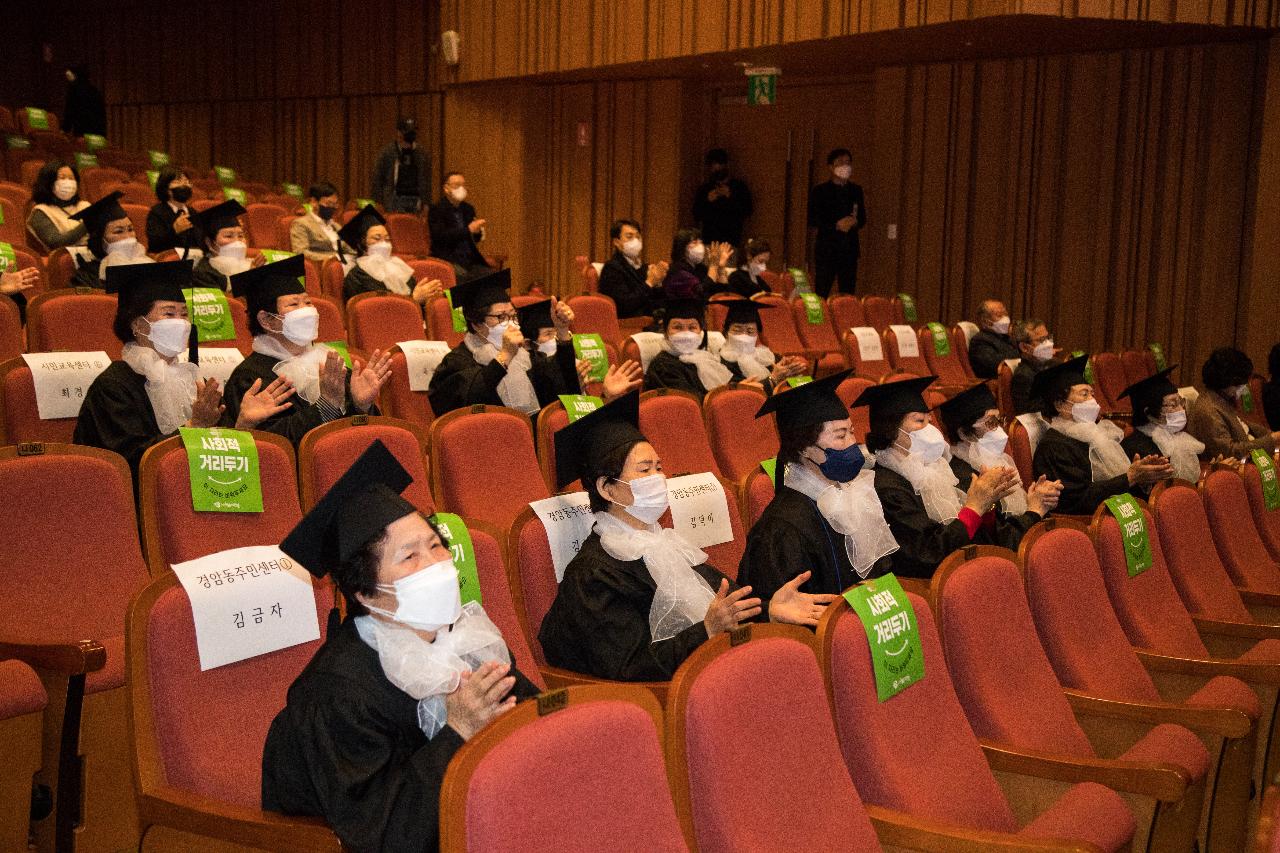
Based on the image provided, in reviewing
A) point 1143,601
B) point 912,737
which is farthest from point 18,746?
point 1143,601

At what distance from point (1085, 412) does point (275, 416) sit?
12.4 ft

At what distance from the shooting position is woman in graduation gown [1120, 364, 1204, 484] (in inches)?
249

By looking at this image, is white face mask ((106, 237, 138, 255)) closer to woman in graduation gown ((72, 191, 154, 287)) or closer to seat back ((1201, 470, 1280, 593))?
woman in graduation gown ((72, 191, 154, 287))

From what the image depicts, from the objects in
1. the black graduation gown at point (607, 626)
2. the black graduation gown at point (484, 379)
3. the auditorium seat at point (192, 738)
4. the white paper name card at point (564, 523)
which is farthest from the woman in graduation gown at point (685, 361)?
the auditorium seat at point (192, 738)

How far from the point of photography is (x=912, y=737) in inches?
106

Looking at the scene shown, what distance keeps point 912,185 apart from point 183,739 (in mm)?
10930

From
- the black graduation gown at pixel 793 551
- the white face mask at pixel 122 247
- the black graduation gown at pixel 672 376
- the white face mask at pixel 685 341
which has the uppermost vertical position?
the white face mask at pixel 122 247

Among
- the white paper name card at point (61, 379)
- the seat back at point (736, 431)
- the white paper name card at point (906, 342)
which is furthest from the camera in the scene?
the white paper name card at point (906, 342)

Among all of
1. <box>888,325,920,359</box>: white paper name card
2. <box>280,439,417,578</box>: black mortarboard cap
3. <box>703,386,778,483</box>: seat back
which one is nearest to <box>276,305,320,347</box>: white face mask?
<box>703,386,778,483</box>: seat back

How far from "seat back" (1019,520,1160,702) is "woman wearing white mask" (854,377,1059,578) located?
1.34 feet

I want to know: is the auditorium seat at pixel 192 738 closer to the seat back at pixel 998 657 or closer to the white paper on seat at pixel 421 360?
the seat back at pixel 998 657

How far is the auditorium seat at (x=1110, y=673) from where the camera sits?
3297 millimetres

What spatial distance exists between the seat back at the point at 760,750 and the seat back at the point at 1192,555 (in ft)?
8.48

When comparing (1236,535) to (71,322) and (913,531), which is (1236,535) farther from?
(71,322)
